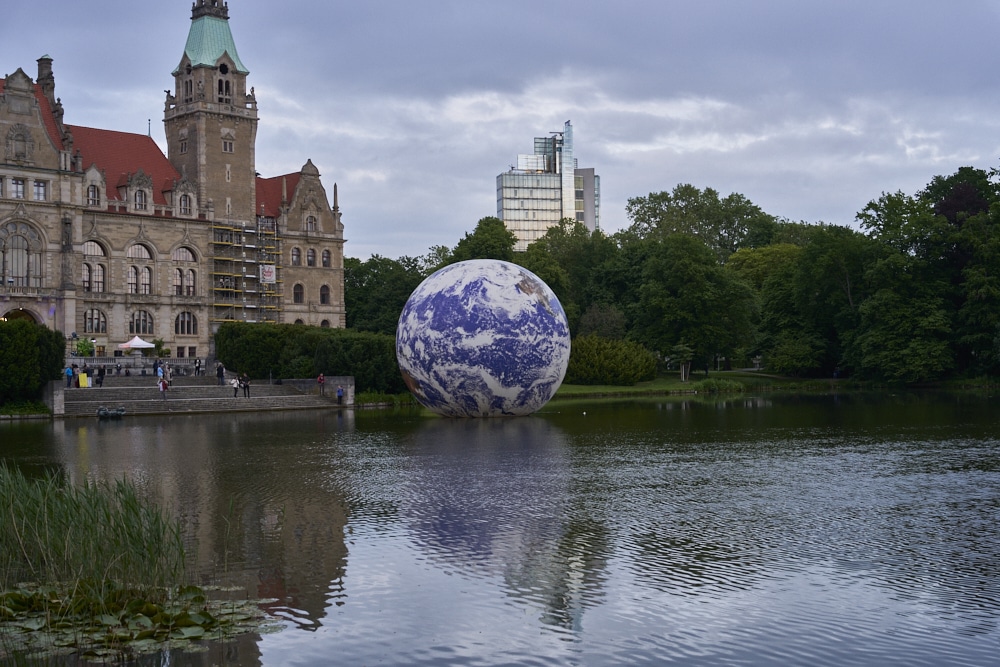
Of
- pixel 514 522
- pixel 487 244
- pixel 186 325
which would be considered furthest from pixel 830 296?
pixel 514 522

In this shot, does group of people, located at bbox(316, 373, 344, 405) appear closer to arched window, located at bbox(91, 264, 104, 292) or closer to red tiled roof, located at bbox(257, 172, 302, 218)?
arched window, located at bbox(91, 264, 104, 292)

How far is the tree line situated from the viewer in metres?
69.7

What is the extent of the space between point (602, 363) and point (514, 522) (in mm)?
53156

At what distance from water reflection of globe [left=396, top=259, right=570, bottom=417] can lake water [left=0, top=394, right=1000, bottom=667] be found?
5682 mm

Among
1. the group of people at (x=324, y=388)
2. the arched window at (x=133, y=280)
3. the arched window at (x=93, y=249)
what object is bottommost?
the group of people at (x=324, y=388)

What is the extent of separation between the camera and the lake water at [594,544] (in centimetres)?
1005

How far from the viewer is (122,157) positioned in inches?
3206

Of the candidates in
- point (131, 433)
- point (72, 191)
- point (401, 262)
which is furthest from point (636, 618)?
point (401, 262)

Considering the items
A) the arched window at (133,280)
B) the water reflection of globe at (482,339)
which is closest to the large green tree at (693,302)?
the arched window at (133,280)

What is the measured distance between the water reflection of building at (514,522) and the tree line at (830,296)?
160 feet

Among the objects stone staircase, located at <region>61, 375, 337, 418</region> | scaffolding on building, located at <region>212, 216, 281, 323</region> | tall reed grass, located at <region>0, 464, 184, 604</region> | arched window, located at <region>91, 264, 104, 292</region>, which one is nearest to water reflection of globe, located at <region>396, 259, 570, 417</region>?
stone staircase, located at <region>61, 375, 337, 418</region>

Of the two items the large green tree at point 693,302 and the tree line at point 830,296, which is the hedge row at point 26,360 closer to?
the tree line at point 830,296

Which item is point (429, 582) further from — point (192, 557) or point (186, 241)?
point (186, 241)

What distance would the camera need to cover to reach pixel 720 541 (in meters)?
14.4
